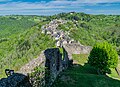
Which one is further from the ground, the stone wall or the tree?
the stone wall

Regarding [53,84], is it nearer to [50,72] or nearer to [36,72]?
[50,72]

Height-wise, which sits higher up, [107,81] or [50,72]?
[50,72]

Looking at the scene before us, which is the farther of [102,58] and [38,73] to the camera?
[102,58]

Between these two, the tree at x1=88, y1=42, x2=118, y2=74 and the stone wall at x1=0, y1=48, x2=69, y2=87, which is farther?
the tree at x1=88, y1=42, x2=118, y2=74

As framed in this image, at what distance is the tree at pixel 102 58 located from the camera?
60750 mm

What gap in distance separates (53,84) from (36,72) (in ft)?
10.7

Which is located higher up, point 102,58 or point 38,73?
point 38,73

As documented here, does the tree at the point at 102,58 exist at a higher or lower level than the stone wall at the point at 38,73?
lower

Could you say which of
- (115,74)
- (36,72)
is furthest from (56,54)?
(115,74)

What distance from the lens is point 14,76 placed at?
2352 cm

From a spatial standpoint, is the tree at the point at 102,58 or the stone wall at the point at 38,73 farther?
the tree at the point at 102,58

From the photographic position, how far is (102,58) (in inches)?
2445

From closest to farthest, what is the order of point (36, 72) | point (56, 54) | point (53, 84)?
point (36, 72), point (53, 84), point (56, 54)

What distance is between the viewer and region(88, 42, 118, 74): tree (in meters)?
60.8
